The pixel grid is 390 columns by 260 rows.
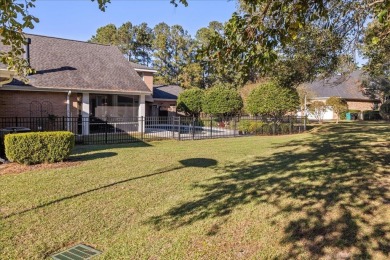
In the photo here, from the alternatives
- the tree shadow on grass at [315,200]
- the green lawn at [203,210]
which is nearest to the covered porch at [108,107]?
the green lawn at [203,210]

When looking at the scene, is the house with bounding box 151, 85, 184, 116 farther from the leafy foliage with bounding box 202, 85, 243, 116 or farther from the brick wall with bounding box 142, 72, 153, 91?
the leafy foliage with bounding box 202, 85, 243, 116

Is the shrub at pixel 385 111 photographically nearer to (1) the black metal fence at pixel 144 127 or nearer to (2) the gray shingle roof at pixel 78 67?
(1) the black metal fence at pixel 144 127

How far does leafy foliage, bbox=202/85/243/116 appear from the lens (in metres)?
Result: 26.6

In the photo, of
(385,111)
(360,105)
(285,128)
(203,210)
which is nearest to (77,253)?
(203,210)

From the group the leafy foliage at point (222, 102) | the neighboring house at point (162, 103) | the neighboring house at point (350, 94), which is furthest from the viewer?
the neighboring house at point (350, 94)

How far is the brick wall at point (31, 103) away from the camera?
1651 centimetres

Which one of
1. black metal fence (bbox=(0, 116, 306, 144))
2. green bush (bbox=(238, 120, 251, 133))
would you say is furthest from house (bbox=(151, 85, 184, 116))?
green bush (bbox=(238, 120, 251, 133))

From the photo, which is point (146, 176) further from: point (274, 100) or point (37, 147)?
point (274, 100)

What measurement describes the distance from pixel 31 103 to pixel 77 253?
15539mm

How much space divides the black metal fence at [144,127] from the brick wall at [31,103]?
463mm

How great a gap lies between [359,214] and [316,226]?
877mm

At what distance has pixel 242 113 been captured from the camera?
29.8 metres

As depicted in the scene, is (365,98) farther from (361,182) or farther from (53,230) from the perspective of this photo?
(53,230)

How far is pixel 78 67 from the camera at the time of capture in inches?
785
